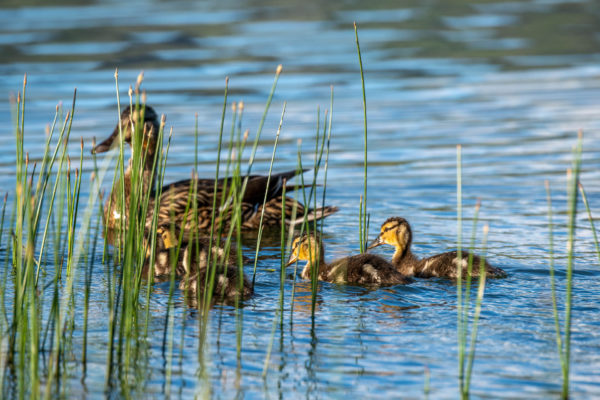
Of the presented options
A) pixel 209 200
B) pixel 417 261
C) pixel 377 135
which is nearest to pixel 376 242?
pixel 417 261

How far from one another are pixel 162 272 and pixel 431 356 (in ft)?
7.18

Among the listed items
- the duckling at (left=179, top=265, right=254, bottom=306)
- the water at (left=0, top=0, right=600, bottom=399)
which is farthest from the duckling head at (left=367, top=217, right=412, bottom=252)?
the duckling at (left=179, top=265, right=254, bottom=306)

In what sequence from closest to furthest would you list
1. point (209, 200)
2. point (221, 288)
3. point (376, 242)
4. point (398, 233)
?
1. point (221, 288)
2. point (398, 233)
3. point (376, 242)
4. point (209, 200)

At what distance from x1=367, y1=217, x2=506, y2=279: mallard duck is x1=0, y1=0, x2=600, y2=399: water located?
7.3 inches

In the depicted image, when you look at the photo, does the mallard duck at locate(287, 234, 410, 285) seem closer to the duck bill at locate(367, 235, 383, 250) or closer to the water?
the water

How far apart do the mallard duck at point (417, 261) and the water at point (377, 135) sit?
0.19 meters

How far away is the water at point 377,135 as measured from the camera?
4.00m

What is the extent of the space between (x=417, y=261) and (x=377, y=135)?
4.49 meters

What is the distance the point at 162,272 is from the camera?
19.0 feet

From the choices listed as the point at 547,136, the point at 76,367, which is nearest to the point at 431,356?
the point at 76,367

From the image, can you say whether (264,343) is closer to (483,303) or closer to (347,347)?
(347,347)

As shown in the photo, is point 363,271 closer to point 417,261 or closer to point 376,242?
point 417,261

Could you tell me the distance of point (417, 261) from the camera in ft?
18.6

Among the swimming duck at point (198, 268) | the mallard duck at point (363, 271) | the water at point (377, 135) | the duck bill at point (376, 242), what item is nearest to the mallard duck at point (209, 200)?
the water at point (377, 135)
